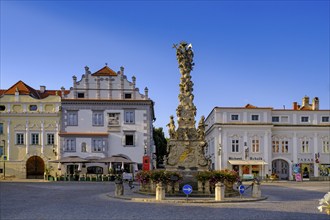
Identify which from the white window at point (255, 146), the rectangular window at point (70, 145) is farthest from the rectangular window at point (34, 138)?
the white window at point (255, 146)

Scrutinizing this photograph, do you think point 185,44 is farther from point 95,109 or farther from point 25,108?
point 25,108

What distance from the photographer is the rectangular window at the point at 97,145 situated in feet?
178

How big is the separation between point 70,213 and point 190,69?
14929 millimetres

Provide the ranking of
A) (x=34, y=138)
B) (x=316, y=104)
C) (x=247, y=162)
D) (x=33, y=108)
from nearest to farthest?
(x=34, y=138), (x=33, y=108), (x=247, y=162), (x=316, y=104)

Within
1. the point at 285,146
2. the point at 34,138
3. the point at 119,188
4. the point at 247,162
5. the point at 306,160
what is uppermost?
the point at 34,138

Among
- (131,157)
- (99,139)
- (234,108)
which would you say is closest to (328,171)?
(234,108)

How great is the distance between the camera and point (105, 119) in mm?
54906

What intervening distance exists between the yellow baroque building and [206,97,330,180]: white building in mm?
21189

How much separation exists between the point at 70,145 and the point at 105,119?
5113mm

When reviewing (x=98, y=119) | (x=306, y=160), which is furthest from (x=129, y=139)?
(x=306, y=160)

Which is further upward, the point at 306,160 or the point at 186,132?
the point at 186,132

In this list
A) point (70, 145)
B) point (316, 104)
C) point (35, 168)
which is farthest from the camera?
point (316, 104)

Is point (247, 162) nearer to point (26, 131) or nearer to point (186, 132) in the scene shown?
point (26, 131)

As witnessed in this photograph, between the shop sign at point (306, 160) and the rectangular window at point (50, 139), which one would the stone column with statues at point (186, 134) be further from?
the shop sign at point (306, 160)
